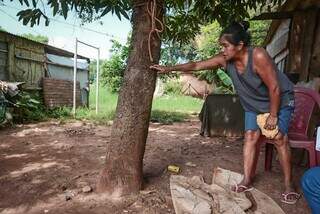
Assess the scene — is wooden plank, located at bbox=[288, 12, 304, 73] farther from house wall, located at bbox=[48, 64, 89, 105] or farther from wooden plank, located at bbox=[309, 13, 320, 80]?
house wall, located at bbox=[48, 64, 89, 105]

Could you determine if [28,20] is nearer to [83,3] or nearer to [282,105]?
[83,3]

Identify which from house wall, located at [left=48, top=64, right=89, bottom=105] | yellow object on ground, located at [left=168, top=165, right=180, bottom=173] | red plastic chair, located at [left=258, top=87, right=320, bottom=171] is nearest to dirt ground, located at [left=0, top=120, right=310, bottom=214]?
yellow object on ground, located at [left=168, top=165, right=180, bottom=173]

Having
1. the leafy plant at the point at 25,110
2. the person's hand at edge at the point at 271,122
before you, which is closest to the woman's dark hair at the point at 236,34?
the person's hand at edge at the point at 271,122

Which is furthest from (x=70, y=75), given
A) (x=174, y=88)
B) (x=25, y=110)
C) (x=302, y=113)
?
(x=302, y=113)

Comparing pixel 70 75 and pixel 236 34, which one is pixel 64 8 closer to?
pixel 236 34

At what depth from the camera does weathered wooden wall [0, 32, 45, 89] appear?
10930 millimetres

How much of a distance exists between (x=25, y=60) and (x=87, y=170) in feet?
28.2

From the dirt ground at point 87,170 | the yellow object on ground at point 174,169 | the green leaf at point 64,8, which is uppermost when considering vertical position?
the green leaf at point 64,8

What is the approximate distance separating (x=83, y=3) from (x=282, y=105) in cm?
219

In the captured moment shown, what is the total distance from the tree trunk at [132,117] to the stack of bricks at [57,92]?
31.1ft

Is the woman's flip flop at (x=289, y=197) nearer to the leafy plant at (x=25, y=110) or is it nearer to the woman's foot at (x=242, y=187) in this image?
the woman's foot at (x=242, y=187)

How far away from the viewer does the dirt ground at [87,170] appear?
3133 millimetres

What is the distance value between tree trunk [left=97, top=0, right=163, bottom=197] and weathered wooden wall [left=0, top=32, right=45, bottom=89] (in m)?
8.53

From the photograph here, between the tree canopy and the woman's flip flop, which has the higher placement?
the tree canopy
